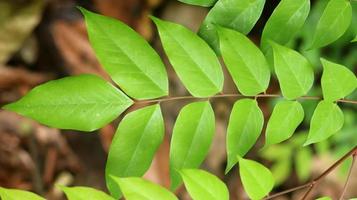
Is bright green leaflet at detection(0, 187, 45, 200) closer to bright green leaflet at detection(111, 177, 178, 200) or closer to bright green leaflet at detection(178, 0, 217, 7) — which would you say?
bright green leaflet at detection(111, 177, 178, 200)

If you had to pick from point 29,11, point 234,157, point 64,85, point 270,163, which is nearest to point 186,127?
point 234,157

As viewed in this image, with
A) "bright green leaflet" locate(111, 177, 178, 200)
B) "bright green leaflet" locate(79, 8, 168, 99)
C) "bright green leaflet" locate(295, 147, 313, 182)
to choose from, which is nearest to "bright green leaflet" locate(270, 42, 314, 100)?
"bright green leaflet" locate(79, 8, 168, 99)

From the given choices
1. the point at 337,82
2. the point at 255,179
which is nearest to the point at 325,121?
the point at 337,82

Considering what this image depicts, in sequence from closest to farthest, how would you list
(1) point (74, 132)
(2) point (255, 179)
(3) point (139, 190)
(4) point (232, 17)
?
(3) point (139, 190) → (2) point (255, 179) → (4) point (232, 17) → (1) point (74, 132)

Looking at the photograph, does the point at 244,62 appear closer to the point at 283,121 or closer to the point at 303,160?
the point at 283,121

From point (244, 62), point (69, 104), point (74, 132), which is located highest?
point (244, 62)

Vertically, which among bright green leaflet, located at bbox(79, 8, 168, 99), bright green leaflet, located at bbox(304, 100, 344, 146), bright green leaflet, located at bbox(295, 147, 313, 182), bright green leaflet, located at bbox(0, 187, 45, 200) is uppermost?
bright green leaflet, located at bbox(79, 8, 168, 99)

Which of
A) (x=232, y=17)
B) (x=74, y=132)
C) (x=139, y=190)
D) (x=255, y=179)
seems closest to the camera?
(x=139, y=190)

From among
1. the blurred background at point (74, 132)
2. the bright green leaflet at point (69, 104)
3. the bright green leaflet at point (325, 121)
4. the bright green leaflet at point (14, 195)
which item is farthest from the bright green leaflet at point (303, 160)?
the bright green leaflet at point (14, 195)
